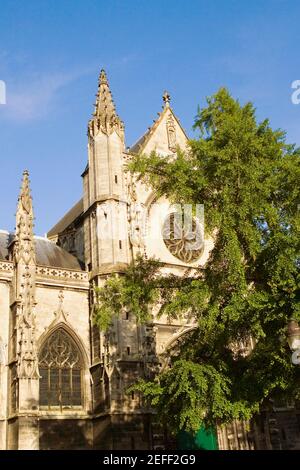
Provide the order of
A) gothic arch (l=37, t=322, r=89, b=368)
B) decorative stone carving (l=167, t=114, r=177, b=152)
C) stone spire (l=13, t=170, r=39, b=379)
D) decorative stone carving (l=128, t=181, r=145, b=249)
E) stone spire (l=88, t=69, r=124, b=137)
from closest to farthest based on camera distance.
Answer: stone spire (l=13, t=170, r=39, b=379) → gothic arch (l=37, t=322, r=89, b=368) → decorative stone carving (l=128, t=181, r=145, b=249) → stone spire (l=88, t=69, r=124, b=137) → decorative stone carving (l=167, t=114, r=177, b=152)

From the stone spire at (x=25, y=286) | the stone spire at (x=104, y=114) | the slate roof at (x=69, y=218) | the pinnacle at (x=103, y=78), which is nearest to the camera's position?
the stone spire at (x=25, y=286)

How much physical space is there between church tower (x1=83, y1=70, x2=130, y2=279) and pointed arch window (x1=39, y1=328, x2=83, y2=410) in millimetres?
2854

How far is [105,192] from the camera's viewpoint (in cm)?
2156

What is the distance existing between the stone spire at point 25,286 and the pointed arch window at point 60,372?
1492 mm

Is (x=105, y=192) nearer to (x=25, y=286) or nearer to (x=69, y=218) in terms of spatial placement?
(x=25, y=286)

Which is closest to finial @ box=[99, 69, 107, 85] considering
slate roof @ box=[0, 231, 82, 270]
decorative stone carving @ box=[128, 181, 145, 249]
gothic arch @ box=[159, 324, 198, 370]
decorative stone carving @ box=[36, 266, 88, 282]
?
decorative stone carving @ box=[128, 181, 145, 249]

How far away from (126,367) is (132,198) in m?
7.39

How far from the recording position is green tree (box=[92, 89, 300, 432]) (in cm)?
1169

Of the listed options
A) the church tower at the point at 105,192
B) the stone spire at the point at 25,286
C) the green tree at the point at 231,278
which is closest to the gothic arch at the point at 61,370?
the stone spire at the point at 25,286

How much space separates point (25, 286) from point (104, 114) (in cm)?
890

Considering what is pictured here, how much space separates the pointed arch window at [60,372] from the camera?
18.6m

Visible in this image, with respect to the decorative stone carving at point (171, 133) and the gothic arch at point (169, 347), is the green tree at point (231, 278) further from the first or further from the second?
the decorative stone carving at point (171, 133)

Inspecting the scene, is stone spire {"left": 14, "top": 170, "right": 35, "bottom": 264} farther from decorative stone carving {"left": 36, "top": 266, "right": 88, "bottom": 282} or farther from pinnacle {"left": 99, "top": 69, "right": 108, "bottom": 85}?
pinnacle {"left": 99, "top": 69, "right": 108, "bottom": 85}
